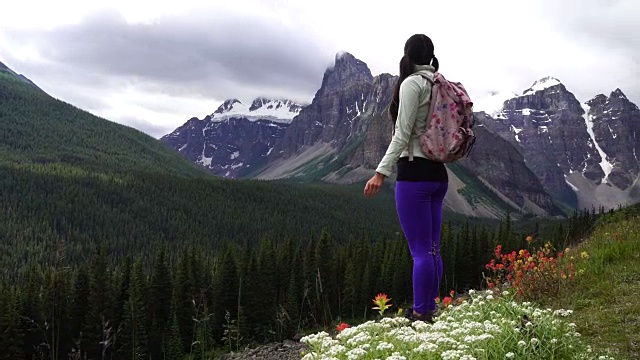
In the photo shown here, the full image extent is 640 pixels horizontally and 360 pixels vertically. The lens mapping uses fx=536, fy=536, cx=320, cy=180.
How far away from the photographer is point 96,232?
200 metres

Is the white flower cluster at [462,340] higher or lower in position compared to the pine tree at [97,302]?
higher

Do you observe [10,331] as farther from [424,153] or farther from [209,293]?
[424,153]

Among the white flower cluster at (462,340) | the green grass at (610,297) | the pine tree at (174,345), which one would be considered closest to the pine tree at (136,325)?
the pine tree at (174,345)

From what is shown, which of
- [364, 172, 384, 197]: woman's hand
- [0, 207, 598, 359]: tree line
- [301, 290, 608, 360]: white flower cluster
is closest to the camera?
[301, 290, 608, 360]: white flower cluster

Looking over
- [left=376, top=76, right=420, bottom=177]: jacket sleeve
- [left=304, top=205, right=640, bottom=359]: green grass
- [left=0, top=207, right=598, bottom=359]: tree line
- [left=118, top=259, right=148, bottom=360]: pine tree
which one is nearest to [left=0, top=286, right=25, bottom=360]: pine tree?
[left=0, top=207, right=598, bottom=359]: tree line

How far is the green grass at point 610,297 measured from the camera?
233 inches

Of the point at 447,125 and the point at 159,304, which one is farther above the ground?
the point at 447,125

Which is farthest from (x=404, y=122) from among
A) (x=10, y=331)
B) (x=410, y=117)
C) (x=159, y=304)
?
(x=159, y=304)

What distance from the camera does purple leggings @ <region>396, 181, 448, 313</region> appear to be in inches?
250

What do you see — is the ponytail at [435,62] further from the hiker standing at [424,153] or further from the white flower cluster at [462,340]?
the white flower cluster at [462,340]

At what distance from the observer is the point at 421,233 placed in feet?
21.4

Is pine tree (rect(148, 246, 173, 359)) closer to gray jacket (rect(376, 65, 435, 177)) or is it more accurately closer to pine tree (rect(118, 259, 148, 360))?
pine tree (rect(118, 259, 148, 360))

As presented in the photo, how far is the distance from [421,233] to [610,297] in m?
3.39

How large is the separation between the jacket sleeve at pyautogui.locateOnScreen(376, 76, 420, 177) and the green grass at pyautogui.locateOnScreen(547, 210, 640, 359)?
293 cm
